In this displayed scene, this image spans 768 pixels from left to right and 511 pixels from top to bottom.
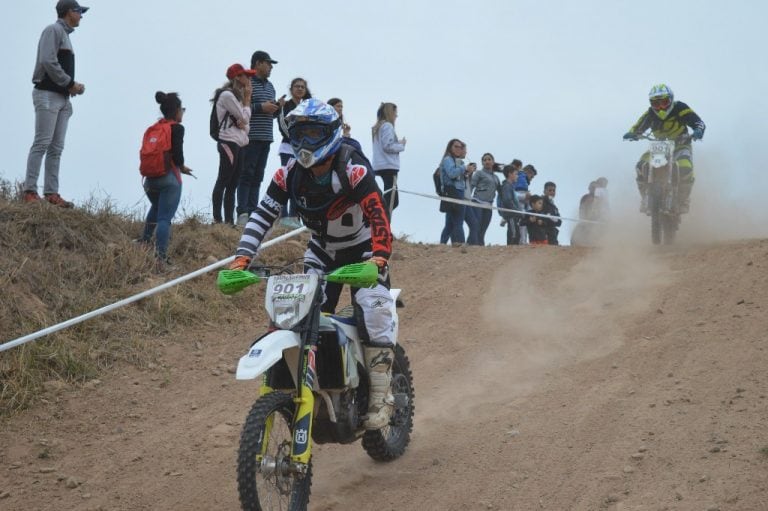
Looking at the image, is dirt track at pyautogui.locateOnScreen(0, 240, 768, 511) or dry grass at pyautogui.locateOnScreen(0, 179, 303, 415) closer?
dirt track at pyautogui.locateOnScreen(0, 240, 768, 511)

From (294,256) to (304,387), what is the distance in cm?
762

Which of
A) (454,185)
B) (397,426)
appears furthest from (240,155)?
(397,426)

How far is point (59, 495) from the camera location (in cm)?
777

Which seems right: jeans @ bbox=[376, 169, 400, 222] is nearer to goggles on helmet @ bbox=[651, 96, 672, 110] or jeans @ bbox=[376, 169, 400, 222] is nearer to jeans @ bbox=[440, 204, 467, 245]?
jeans @ bbox=[440, 204, 467, 245]

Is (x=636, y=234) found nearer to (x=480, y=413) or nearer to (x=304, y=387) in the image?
(x=480, y=413)

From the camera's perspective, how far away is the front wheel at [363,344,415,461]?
7637 millimetres

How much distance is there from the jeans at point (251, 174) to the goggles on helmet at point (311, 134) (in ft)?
22.6

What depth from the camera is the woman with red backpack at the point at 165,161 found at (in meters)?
11.7

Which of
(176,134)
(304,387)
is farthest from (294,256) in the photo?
(304,387)

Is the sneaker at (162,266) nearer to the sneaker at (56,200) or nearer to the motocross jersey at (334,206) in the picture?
the sneaker at (56,200)

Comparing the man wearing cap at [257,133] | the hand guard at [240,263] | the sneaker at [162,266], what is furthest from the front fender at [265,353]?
the man wearing cap at [257,133]

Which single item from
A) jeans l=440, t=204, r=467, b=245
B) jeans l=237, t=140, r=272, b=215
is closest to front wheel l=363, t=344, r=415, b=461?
jeans l=237, t=140, r=272, b=215

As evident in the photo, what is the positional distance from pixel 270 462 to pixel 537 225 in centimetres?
1369

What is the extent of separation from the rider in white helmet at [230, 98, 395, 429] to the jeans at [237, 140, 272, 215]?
21.4ft
